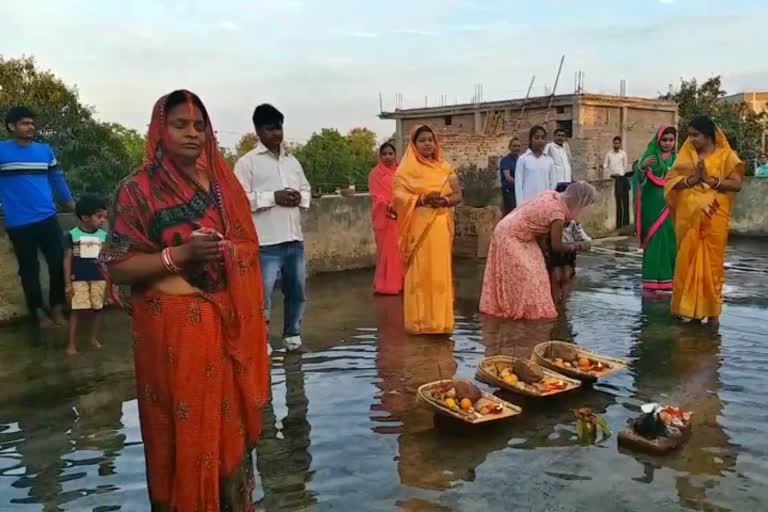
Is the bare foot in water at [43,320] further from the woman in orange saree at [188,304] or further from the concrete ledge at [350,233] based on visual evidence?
the woman in orange saree at [188,304]

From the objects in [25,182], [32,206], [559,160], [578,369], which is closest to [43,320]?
[32,206]

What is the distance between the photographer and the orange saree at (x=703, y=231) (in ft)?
21.2

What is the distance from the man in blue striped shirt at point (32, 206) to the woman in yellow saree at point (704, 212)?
574 centimetres

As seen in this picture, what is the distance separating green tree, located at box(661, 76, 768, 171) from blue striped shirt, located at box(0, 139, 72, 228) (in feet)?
93.5

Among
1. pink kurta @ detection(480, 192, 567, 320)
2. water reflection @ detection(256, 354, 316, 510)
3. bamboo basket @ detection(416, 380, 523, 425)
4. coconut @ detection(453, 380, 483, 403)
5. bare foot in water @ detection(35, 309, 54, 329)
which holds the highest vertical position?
pink kurta @ detection(480, 192, 567, 320)

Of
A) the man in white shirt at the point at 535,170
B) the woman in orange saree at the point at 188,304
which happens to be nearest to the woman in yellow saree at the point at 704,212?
the man in white shirt at the point at 535,170

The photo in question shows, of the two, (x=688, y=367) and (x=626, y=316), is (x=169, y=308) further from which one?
(x=626, y=316)

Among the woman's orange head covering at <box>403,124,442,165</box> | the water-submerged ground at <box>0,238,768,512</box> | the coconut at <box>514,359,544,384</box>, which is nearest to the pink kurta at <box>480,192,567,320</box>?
the water-submerged ground at <box>0,238,768,512</box>

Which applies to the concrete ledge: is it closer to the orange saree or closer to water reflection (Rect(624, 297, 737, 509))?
water reflection (Rect(624, 297, 737, 509))

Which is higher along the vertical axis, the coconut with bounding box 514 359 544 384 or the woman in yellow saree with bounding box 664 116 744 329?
the woman in yellow saree with bounding box 664 116 744 329

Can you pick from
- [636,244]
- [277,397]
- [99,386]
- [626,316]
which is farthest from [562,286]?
[636,244]

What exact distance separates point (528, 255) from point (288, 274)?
233 cm

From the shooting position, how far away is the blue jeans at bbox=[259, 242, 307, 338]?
5.56m

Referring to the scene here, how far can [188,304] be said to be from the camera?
2562 millimetres
